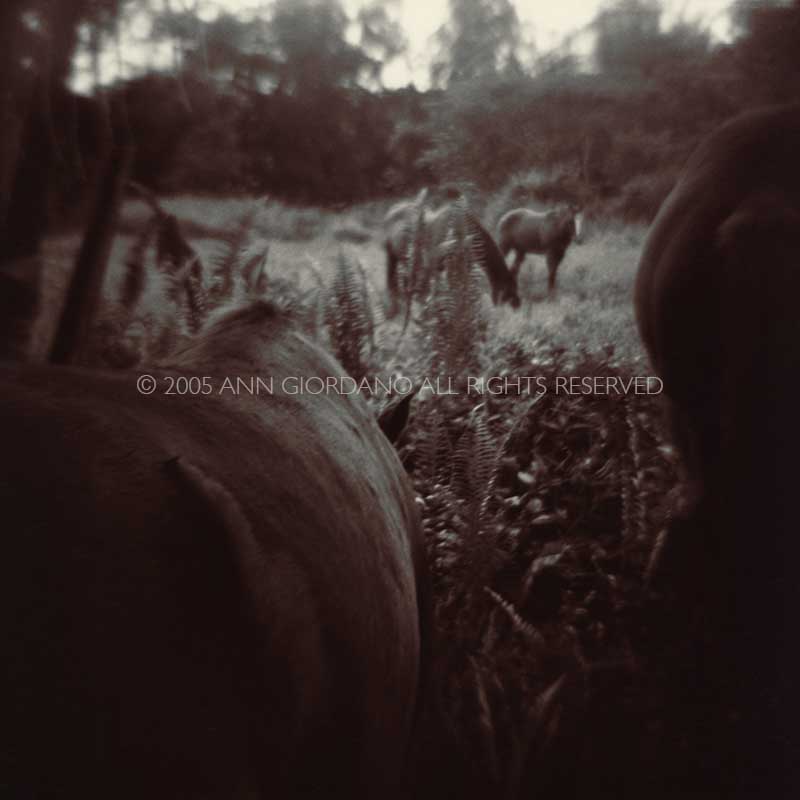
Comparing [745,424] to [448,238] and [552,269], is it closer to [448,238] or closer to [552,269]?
[552,269]

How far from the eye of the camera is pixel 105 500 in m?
0.46

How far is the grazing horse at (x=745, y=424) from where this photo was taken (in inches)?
41.7

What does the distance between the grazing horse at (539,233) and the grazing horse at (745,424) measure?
0.77 ft

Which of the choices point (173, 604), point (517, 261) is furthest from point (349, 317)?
point (173, 604)

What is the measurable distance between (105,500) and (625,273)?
4.13 ft

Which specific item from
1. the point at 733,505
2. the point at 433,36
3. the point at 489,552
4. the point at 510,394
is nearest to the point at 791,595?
the point at 733,505

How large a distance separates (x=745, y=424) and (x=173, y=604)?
90cm

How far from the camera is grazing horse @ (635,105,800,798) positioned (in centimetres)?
106

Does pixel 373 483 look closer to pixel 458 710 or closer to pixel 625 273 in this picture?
pixel 458 710

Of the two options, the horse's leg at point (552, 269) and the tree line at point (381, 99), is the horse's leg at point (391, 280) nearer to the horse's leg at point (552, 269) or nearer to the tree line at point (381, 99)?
the tree line at point (381, 99)

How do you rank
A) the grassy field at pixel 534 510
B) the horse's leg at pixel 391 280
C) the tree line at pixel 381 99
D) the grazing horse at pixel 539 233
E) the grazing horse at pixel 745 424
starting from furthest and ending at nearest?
the horse's leg at pixel 391 280
the grazing horse at pixel 539 233
the tree line at pixel 381 99
the grassy field at pixel 534 510
the grazing horse at pixel 745 424

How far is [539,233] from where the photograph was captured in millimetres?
1510

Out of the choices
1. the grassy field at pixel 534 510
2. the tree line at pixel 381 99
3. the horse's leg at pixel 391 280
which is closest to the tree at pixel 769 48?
the tree line at pixel 381 99

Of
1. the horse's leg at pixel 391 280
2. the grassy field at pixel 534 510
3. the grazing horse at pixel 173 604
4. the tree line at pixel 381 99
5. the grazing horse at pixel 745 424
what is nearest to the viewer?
the grazing horse at pixel 173 604
